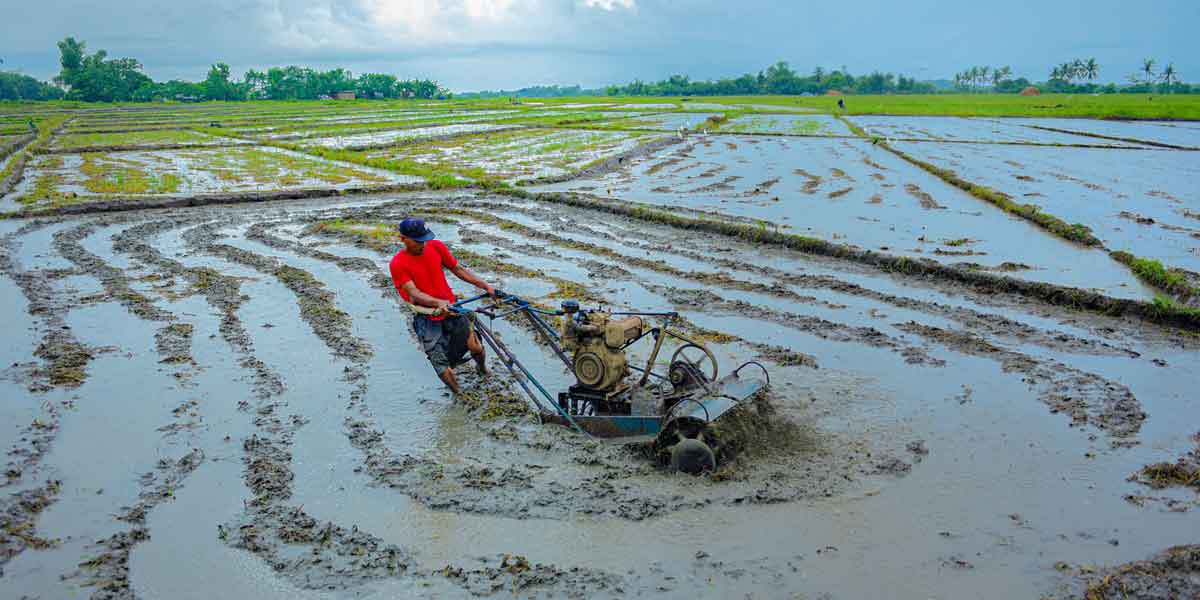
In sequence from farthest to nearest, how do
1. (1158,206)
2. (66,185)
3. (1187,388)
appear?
1. (66,185)
2. (1158,206)
3. (1187,388)

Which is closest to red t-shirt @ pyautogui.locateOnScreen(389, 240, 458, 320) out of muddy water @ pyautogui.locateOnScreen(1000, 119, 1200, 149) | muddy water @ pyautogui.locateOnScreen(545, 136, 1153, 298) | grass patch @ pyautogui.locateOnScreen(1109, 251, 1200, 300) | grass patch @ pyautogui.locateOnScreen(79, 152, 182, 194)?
muddy water @ pyautogui.locateOnScreen(545, 136, 1153, 298)

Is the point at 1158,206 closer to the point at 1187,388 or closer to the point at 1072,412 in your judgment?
the point at 1187,388

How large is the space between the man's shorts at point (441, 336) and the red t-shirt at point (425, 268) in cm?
10

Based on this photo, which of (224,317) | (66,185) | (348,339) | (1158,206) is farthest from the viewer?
(66,185)

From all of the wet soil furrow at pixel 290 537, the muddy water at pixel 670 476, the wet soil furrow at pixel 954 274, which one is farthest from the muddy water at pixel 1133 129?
the wet soil furrow at pixel 290 537

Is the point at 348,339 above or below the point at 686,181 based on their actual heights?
below

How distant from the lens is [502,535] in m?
4.43

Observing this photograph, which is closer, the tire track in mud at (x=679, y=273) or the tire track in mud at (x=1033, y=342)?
the tire track in mud at (x=1033, y=342)

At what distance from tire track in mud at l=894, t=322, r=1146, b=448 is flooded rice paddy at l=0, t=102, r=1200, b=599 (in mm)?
34

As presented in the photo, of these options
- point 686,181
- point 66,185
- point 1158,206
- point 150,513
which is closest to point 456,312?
point 150,513

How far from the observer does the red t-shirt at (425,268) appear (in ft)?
A: 19.8

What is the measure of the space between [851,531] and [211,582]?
3636 mm

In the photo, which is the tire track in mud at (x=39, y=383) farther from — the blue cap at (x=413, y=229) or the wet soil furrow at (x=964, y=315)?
the wet soil furrow at (x=964, y=315)

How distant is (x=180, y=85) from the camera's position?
306 ft
